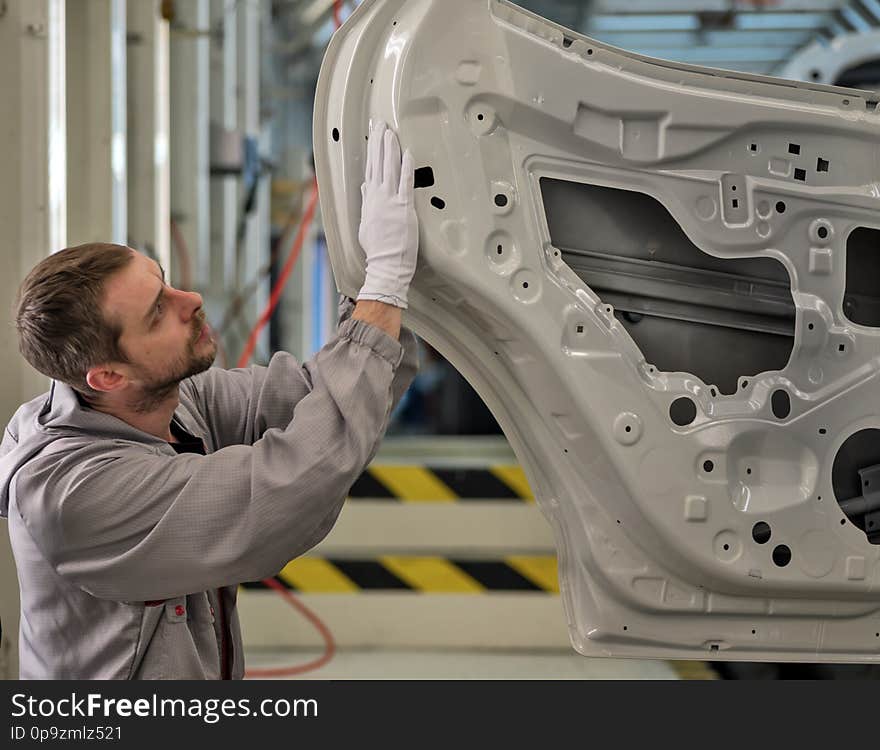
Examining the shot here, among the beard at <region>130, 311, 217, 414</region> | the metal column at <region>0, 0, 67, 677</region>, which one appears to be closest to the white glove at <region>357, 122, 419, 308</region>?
the beard at <region>130, 311, 217, 414</region>

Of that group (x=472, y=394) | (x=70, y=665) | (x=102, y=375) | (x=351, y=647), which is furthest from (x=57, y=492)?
(x=472, y=394)

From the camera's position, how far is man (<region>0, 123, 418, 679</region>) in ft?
5.78

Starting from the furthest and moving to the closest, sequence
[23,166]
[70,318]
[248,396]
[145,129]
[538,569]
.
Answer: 1. [538,569]
2. [145,129]
3. [23,166]
4. [248,396]
5. [70,318]

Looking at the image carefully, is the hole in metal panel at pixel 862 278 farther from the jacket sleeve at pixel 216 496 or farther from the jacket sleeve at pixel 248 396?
the jacket sleeve at pixel 248 396

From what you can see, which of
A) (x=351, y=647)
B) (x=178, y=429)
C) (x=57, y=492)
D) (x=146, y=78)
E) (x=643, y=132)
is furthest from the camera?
(x=351, y=647)

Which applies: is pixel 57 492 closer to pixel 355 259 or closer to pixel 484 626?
pixel 355 259

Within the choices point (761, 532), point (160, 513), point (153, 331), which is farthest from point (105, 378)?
point (761, 532)

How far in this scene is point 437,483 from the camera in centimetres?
384

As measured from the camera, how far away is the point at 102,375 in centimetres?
191

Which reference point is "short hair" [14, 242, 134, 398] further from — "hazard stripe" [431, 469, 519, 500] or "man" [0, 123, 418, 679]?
"hazard stripe" [431, 469, 519, 500]

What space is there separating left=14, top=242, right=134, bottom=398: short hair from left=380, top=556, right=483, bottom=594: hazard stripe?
2086 mm

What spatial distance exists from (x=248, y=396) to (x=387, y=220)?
68cm

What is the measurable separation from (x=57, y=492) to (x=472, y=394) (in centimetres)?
474

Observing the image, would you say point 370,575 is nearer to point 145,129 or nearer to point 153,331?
point 145,129
